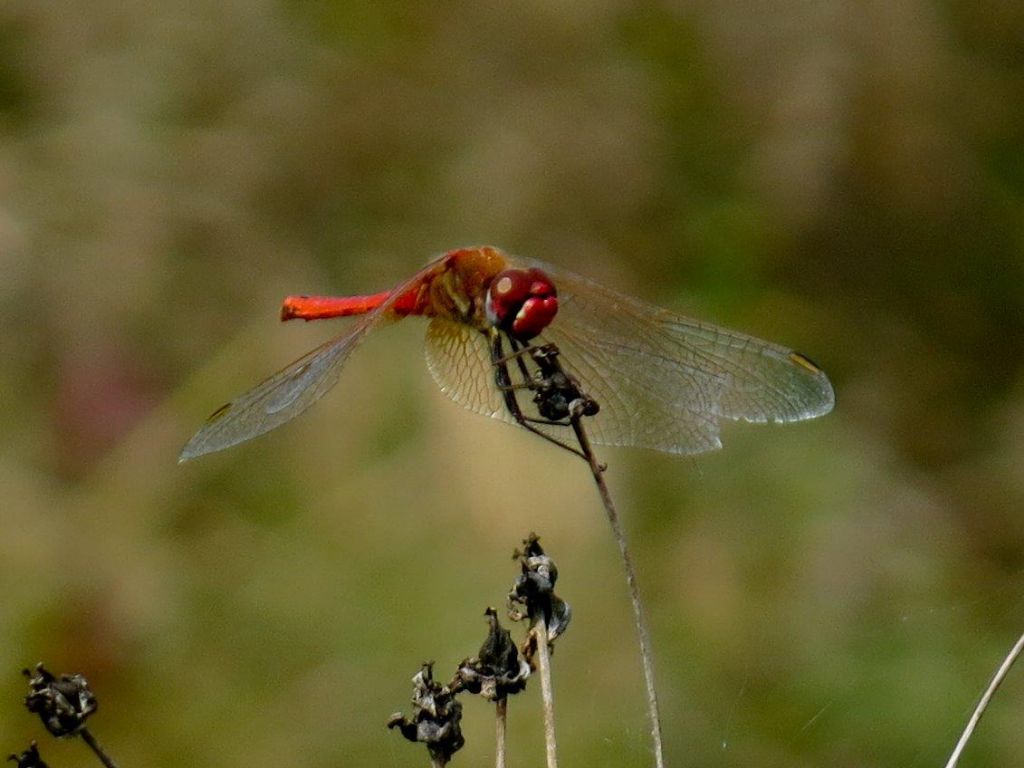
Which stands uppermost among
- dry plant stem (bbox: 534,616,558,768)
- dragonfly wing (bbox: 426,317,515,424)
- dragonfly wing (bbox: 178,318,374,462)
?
dragonfly wing (bbox: 178,318,374,462)

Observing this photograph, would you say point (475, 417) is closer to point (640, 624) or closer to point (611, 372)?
point (611, 372)

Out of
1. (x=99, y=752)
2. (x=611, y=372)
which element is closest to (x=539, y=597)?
(x=99, y=752)

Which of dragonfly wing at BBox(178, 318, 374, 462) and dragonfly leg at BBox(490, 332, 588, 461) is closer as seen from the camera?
dragonfly leg at BBox(490, 332, 588, 461)

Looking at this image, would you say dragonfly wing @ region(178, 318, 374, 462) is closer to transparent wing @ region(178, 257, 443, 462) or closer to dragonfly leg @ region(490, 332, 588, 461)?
transparent wing @ region(178, 257, 443, 462)

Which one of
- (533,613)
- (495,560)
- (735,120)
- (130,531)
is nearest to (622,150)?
(735,120)

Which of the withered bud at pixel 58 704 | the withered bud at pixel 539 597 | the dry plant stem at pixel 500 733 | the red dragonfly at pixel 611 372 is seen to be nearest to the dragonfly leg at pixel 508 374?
the red dragonfly at pixel 611 372

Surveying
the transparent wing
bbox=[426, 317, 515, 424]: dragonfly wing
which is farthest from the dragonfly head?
the transparent wing
